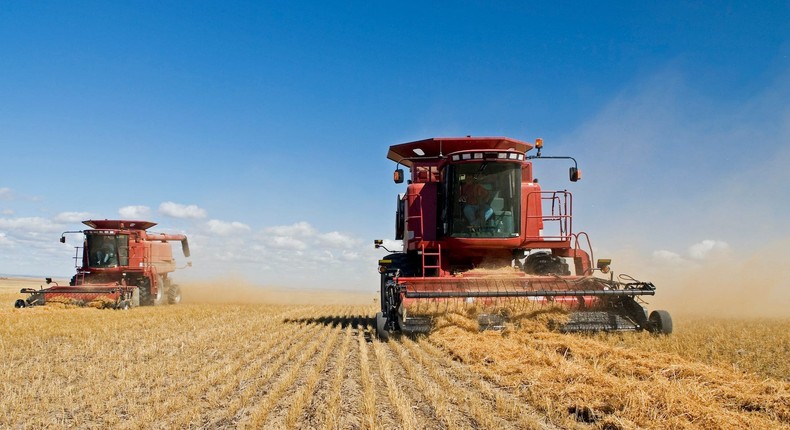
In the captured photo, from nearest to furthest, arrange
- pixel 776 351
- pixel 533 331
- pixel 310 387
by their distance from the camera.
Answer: pixel 310 387
pixel 776 351
pixel 533 331

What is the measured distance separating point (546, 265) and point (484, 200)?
1.86 m

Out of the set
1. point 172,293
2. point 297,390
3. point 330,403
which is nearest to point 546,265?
point 297,390

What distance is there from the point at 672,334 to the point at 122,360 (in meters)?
8.25

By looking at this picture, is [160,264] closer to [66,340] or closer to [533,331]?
[66,340]

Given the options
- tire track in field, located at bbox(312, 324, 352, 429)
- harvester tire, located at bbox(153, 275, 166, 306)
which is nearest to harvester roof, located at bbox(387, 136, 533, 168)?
tire track in field, located at bbox(312, 324, 352, 429)

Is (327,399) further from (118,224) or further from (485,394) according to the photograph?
(118,224)

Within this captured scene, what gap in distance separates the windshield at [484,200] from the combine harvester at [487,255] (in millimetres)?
18

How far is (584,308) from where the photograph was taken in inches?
344

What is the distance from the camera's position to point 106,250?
19.5 m

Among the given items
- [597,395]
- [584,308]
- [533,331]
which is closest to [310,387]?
[597,395]

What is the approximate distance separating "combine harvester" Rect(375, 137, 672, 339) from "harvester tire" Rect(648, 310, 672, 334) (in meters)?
0.01

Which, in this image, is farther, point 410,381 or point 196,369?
point 196,369

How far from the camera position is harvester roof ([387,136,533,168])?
10859 millimetres

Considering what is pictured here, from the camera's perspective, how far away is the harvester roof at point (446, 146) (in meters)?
10.9
